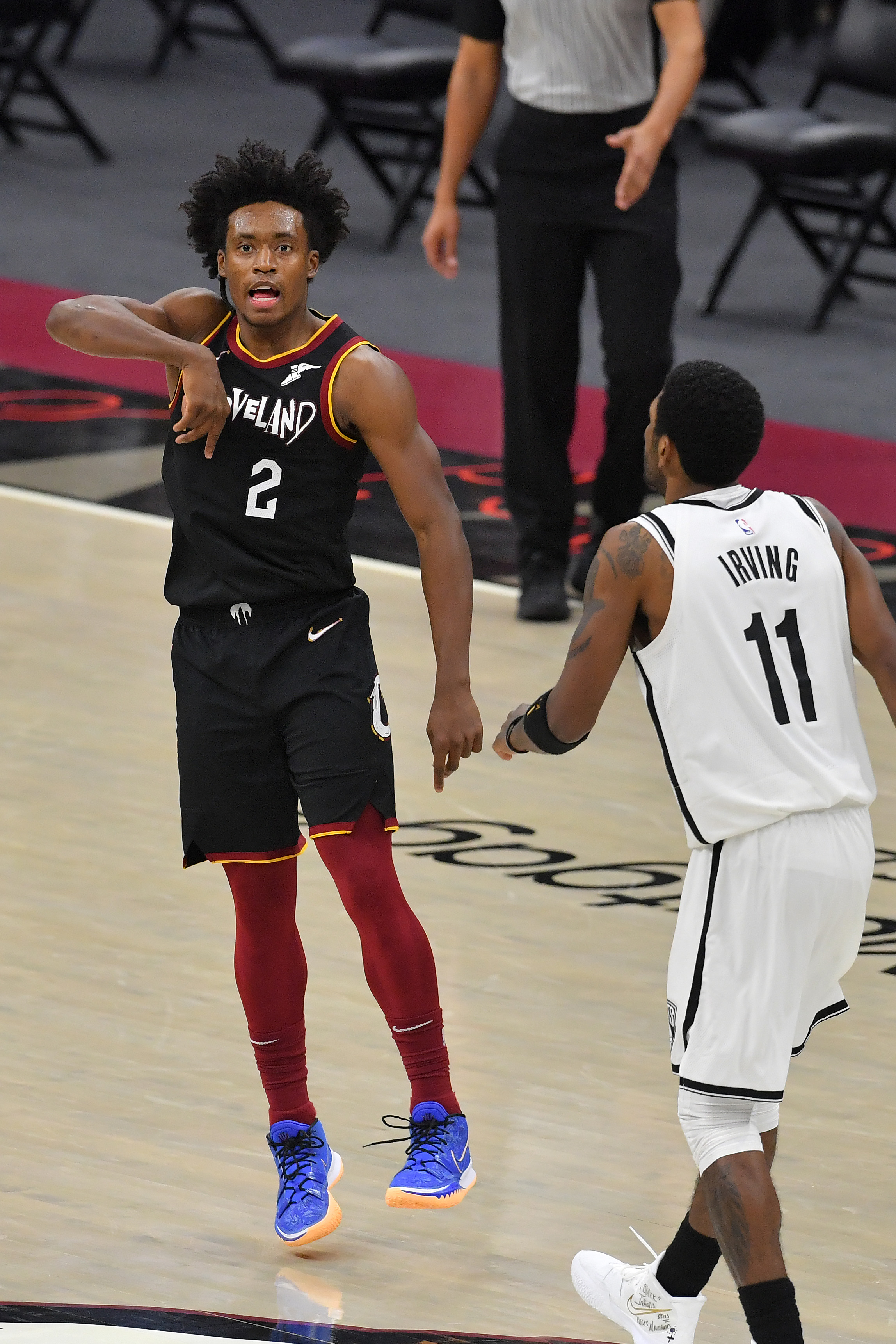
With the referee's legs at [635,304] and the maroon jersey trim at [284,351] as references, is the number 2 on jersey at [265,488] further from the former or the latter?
the referee's legs at [635,304]

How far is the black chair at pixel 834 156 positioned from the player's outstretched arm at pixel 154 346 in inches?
262

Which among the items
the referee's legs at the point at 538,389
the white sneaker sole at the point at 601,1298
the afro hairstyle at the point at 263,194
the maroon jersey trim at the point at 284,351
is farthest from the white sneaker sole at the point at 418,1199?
the referee's legs at the point at 538,389

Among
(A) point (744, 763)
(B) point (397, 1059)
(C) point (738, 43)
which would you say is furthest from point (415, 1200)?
(C) point (738, 43)

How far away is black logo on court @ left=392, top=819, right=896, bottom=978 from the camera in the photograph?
14.4ft

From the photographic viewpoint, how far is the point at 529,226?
6.05m

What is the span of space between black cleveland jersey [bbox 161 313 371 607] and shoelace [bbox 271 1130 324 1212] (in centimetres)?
75

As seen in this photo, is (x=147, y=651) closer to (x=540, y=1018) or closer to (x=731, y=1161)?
(x=540, y=1018)

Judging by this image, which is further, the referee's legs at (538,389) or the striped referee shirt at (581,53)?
the referee's legs at (538,389)

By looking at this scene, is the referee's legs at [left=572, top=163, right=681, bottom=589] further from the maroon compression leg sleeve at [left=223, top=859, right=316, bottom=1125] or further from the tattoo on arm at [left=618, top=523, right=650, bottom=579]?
the tattoo on arm at [left=618, top=523, right=650, bottom=579]

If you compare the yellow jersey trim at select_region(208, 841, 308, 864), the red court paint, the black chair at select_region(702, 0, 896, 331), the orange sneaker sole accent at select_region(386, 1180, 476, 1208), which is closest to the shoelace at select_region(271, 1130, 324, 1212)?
the orange sneaker sole accent at select_region(386, 1180, 476, 1208)

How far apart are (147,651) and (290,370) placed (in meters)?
2.83

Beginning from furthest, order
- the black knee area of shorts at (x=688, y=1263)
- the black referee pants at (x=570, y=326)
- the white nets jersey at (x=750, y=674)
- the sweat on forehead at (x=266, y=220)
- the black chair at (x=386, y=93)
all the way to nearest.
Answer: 1. the black chair at (x=386, y=93)
2. the black referee pants at (x=570, y=326)
3. the sweat on forehead at (x=266, y=220)
4. the black knee area of shorts at (x=688, y=1263)
5. the white nets jersey at (x=750, y=674)

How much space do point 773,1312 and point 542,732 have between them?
751 mm

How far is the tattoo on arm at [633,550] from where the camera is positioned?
8.73 ft
